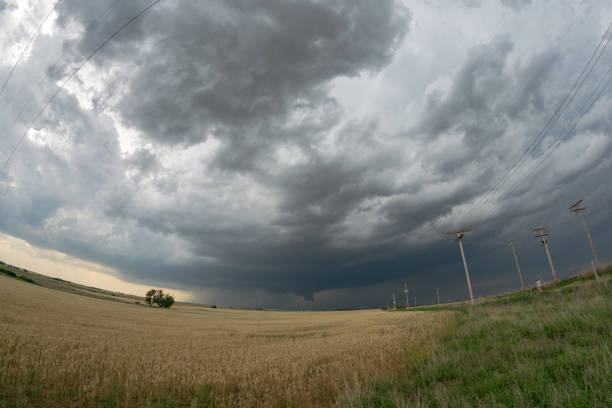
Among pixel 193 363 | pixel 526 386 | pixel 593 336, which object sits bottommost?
pixel 193 363

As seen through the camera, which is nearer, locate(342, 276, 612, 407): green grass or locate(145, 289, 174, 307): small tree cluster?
locate(342, 276, 612, 407): green grass

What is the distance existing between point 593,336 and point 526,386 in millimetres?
4456

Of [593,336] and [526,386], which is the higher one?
[593,336]

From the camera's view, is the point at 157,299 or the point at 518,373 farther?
the point at 157,299

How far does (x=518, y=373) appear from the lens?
257 inches

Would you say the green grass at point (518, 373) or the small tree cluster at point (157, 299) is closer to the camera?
the green grass at point (518, 373)

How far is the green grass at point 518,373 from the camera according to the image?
5332 mm

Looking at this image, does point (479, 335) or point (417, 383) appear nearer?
point (417, 383)

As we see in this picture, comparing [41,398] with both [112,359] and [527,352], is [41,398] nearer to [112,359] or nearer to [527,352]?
[112,359]

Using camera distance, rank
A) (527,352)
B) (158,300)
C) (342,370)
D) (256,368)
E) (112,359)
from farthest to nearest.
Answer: (158,300), (112,359), (256,368), (342,370), (527,352)

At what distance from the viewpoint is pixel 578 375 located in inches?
241

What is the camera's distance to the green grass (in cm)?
533

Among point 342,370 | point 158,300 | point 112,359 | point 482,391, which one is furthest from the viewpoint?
point 158,300

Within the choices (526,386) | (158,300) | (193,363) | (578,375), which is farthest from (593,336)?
(158,300)
